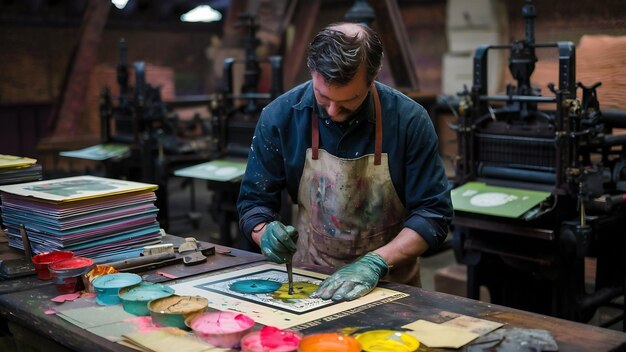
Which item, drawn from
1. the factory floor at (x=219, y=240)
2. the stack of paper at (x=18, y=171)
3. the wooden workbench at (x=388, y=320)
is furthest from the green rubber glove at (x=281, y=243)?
the factory floor at (x=219, y=240)

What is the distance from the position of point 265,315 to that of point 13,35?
752 cm

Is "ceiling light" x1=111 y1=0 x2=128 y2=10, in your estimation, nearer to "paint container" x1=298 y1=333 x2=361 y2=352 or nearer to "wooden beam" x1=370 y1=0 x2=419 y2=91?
"wooden beam" x1=370 y1=0 x2=419 y2=91

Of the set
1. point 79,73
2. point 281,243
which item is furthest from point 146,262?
point 79,73

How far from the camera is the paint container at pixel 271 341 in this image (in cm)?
150

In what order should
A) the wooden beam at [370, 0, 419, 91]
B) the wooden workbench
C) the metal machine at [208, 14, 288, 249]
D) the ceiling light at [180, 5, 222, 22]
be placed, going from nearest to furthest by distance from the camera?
the wooden workbench, the metal machine at [208, 14, 288, 249], the wooden beam at [370, 0, 419, 91], the ceiling light at [180, 5, 222, 22]

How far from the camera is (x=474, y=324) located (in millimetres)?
1693

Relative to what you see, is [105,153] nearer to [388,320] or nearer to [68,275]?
[68,275]

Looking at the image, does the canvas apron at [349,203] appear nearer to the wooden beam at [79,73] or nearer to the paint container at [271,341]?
the paint container at [271,341]

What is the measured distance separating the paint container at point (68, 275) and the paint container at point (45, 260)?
0.39 feet

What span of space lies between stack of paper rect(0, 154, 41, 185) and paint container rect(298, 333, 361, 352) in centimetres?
180

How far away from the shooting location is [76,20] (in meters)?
8.88

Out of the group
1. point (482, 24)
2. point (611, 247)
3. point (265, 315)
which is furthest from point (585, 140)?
point (482, 24)

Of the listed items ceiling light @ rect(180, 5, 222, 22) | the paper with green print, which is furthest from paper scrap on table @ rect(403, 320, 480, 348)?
ceiling light @ rect(180, 5, 222, 22)

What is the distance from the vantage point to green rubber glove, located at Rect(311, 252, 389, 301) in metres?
1.93
